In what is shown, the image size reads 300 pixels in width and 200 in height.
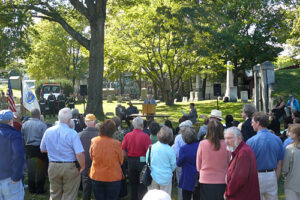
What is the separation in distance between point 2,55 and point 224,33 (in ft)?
44.1

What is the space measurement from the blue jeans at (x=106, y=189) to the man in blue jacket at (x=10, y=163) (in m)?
1.16

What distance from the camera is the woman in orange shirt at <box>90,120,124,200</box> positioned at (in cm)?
504

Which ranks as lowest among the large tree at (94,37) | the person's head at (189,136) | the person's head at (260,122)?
the person's head at (189,136)

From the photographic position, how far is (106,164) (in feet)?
16.6

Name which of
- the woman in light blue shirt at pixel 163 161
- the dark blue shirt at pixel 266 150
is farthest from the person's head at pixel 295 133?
the woman in light blue shirt at pixel 163 161

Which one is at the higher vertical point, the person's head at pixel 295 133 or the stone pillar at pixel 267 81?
the stone pillar at pixel 267 81

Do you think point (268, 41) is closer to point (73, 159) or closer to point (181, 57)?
point (181, 57)

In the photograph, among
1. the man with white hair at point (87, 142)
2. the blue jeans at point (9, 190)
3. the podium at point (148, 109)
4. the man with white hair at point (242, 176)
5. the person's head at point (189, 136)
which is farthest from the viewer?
the podium at point (148, 109)

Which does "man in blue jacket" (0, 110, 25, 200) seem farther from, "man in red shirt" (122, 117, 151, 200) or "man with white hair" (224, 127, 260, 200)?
"man with white hair" (224, 127, 260, 200)

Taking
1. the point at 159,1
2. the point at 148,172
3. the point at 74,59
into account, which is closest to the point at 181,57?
the point at 159,1

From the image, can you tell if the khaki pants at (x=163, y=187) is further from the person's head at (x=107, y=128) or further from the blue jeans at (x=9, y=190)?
the blue jeans at (x=9, y=190)

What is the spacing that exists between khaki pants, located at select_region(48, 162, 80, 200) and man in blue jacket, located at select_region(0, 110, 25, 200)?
1.68 ft

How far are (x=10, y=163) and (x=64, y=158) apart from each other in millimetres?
812

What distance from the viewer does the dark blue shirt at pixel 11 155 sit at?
4.74 meters
